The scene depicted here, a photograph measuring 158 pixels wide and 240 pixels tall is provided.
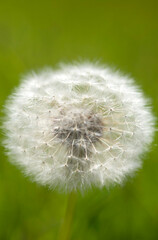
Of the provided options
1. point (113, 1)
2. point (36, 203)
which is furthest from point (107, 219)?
point (113, 1)

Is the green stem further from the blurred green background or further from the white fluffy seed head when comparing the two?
the blurred green background

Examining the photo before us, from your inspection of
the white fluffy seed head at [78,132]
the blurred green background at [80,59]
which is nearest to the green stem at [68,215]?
the white fluffy seed head at [78,132]

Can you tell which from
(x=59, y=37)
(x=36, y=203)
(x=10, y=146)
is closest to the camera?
(x=10, y=146)

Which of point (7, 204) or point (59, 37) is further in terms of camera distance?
point (59, 37)

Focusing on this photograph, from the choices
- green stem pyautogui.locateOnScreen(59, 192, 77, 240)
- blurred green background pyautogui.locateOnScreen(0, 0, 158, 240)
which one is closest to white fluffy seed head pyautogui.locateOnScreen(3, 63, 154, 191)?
green stem pyautogui.locateOnScreen(59, 192, 77, 240)

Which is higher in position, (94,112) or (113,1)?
(113,1)

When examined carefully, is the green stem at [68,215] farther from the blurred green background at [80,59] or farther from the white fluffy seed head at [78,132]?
the blurred green background at [80,59]

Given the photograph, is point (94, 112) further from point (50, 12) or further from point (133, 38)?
point (50, 12)
